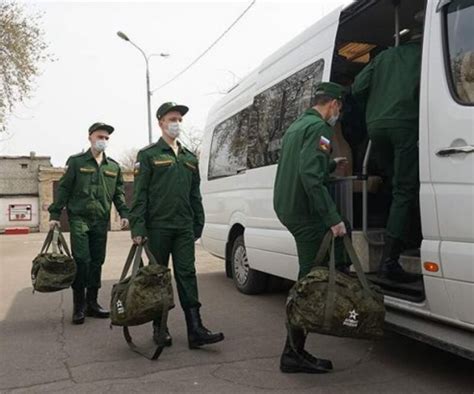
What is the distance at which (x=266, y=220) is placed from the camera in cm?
562

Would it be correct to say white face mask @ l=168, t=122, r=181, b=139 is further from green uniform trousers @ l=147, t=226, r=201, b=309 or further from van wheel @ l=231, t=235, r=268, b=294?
van wheel @ l=231, t=235, r=268, b=294

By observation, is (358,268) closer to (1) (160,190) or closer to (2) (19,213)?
(1) (160,190)

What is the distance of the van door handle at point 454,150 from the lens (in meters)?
3.01

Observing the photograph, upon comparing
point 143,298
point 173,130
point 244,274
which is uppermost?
point 173,130

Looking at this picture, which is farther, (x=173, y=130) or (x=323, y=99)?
(x=173, y=130)

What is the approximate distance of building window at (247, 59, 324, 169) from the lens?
199 inches

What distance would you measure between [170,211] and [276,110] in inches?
70.6

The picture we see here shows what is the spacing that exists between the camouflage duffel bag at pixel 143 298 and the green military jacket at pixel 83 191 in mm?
1582

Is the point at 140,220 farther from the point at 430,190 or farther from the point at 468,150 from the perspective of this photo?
the point at 468,150

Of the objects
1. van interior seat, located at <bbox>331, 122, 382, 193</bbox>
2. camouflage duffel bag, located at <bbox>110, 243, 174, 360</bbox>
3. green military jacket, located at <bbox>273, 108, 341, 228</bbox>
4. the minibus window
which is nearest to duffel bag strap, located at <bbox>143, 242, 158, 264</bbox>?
camouflage duffel bag, located at <bbox>110, 243, 174, 360</bbox>

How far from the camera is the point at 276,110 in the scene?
5691 millimetres

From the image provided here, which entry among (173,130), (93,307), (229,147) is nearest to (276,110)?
(173,130)

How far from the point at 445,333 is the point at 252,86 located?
4.01 metres

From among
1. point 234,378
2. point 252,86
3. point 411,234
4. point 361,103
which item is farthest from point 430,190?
point 252,86
